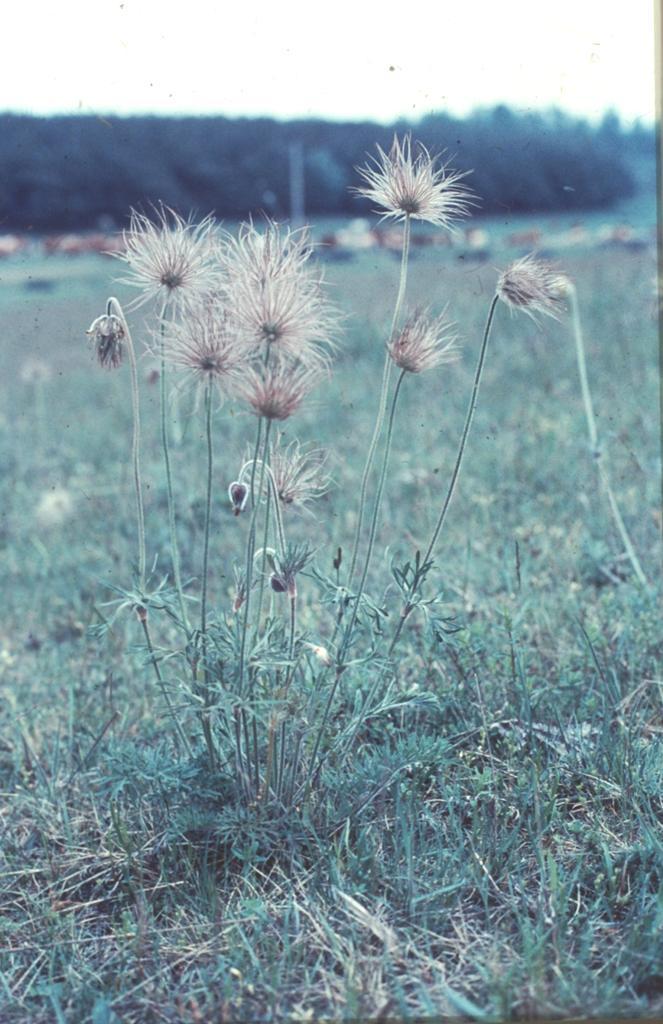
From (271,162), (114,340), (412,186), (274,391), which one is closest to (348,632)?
(274,391)

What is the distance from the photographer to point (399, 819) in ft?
6.85

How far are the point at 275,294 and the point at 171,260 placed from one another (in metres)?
0.28

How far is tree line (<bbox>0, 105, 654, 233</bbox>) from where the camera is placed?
3684mm

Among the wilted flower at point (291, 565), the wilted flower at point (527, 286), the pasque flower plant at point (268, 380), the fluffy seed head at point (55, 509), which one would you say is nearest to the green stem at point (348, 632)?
the pasque flower plant at point (268, 380)

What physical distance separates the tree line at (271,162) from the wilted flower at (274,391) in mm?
425

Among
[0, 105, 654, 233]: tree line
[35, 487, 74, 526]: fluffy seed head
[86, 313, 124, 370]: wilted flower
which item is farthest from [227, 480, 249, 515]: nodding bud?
[35, 487, 74, 526]: fluffy seed head

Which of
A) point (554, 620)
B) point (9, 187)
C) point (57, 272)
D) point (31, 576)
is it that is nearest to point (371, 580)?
point (554, 620)

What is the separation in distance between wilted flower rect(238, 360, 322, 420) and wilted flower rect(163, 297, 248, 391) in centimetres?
7

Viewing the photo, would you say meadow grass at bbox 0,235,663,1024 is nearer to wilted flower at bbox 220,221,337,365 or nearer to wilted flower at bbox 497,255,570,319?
wilted flower at bbox 220,221,337,365

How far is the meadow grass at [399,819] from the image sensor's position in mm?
1810

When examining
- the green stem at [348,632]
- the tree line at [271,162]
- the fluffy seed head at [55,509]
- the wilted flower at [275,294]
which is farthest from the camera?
the fluffy seed head at [55,509]

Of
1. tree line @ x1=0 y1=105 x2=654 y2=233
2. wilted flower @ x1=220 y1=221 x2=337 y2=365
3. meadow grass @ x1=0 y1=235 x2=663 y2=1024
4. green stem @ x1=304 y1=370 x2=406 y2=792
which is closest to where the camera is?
meadow grass @ x1=0 y1=235 x2=663 y2=1024

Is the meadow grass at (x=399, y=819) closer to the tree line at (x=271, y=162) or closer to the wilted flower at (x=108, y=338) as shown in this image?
the wilted flower at (x=108, y=338)

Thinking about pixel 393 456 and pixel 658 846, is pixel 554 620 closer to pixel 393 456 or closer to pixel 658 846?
Answer: pixel 658 846
